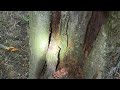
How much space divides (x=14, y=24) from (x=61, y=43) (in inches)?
115

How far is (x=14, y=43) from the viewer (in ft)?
13.1

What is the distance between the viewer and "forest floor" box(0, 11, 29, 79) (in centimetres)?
350

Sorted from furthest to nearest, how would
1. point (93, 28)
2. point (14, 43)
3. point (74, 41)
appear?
point (14, 43) → point (74, 41) → point (93, 28)

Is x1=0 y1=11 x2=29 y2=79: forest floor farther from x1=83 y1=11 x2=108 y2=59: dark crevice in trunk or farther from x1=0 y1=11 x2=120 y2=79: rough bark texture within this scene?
x1=83 y1=11 x2=108 y2=59: dark crevice in trunk

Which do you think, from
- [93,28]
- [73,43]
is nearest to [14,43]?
[73,43]

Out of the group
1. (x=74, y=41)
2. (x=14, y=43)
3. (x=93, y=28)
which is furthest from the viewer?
(x=14, y=43)

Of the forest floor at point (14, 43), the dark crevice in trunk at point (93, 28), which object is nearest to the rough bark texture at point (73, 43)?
the dark crevice in trunk at point (93, 28)

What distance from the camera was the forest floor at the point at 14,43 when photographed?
3498mm

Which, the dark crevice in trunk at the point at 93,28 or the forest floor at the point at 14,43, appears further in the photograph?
the forest floor at the point at 14,43

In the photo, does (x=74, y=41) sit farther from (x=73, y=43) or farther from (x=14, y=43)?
(x=14, y=43)

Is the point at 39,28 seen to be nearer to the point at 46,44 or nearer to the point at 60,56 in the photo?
the point at 46,44

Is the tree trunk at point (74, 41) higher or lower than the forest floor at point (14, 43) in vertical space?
higher

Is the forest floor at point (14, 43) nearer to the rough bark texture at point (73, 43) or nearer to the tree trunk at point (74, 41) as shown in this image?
the rough bark texture at point (73, 43)

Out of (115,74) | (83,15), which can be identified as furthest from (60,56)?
(115,74)
